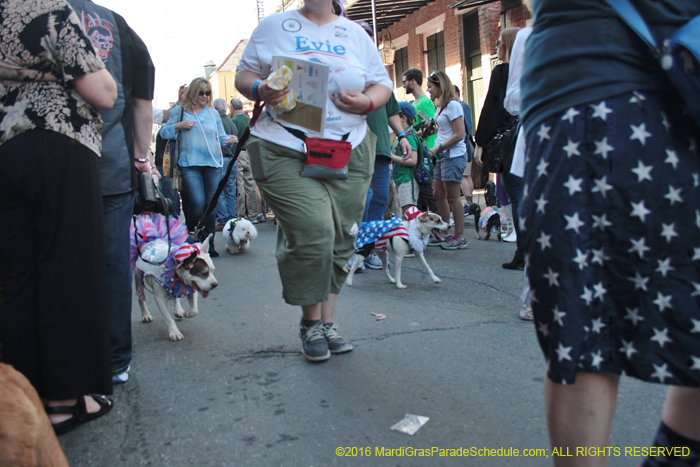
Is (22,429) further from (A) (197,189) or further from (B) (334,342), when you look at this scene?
(A) (197,189)

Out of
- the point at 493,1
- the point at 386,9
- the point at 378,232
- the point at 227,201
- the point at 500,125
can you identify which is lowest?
the point at 227,201

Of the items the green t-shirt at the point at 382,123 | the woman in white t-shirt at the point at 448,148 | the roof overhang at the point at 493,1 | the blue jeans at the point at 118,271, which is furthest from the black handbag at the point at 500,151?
the roof overhang at the point at 493,1

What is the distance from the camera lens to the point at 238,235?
23.9 feet

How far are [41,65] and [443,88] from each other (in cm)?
518

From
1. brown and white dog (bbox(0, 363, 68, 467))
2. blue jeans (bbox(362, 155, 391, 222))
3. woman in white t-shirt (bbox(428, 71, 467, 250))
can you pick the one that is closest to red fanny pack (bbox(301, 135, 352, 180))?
brown and white dog (bbox(0, 363, 68, 467))

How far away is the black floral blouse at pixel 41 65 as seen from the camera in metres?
2.17

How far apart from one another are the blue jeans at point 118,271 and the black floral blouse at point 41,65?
57 cm

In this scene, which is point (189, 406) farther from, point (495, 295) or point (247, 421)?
point (495, 295)

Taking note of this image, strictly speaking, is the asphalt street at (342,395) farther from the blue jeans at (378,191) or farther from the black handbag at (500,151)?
the blue jeans at (378,191)

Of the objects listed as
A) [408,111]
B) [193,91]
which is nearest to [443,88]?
[408,111]

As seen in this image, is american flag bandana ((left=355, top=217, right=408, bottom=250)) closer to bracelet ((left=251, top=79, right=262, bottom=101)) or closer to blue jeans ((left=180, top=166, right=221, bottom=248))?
blue jeans ((left=180, top=166, right=221, bottom=248))

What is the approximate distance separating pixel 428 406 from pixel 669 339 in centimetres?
141

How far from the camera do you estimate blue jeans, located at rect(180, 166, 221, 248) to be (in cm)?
659

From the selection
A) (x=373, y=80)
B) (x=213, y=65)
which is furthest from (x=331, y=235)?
(x=213, y=65)
